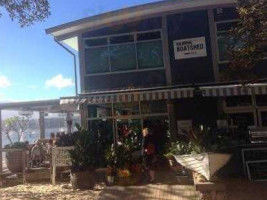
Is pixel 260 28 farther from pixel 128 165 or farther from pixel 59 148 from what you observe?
pixel 59 148

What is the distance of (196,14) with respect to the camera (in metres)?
15.7

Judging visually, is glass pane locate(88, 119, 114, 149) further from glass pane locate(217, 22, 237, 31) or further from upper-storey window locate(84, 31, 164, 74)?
glass pane locate(217, 22, 237, 31)

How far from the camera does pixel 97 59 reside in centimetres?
1661

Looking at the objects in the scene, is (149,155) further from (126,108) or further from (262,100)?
(262,100)

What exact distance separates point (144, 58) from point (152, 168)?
6152mm

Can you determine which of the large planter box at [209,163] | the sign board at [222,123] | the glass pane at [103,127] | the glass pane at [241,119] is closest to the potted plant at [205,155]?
the large planter box at [209,163]

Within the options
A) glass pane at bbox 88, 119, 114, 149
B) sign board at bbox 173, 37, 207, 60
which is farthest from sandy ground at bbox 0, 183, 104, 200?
sign board at bbox 173, 37, 207, 60

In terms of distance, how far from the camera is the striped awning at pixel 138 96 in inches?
537

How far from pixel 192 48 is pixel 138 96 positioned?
135 inches

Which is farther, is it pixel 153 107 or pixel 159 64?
pixel 159 64

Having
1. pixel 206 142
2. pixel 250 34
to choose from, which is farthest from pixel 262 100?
pixel 250 34

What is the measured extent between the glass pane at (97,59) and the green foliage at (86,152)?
4238 millimetres

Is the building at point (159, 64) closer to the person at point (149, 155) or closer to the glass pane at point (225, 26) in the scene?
the glass pane at point (225, 26)

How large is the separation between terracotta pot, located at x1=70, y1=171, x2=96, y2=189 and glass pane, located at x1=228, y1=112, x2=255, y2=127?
6.47 m
